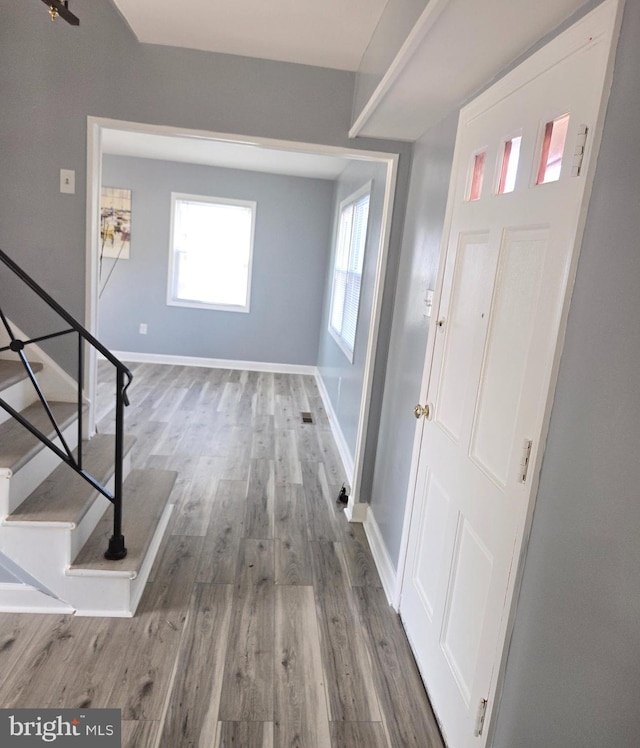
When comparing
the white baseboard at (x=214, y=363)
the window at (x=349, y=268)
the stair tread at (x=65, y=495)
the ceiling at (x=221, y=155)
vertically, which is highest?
the ceiling at (x=221, y=155)

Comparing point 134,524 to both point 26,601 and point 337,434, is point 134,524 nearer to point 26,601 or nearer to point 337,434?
point 26,601

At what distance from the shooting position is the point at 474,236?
179 cm

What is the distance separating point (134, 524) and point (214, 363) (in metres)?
4.52

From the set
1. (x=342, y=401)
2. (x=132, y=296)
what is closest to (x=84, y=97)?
(x=342, y=401)

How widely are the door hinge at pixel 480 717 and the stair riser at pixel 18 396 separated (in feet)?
7.66

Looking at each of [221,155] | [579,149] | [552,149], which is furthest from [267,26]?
[221,155]

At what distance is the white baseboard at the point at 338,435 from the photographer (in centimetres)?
379

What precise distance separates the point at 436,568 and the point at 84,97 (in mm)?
2692

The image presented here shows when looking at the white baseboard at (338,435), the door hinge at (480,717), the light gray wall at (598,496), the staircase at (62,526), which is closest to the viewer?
the light gray wall at (598,496)

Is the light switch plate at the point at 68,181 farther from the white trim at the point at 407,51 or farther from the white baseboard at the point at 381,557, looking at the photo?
the white baseboard at the point at 381,557

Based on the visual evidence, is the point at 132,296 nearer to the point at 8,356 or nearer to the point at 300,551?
the point at 8,356

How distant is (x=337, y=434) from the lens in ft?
14.9

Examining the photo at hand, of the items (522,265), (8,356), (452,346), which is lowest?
(8,356)

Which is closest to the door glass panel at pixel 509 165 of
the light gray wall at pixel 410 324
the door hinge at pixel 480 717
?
the light gray wall at pixel 410 324
